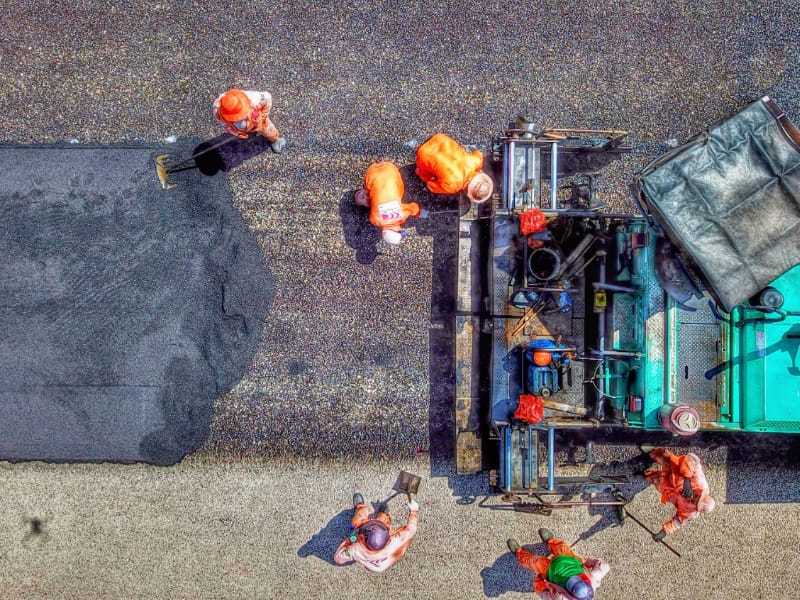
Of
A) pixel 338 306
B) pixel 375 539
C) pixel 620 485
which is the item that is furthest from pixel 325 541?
pixel 620 485

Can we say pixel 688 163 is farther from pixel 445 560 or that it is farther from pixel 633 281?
pixel 445 560

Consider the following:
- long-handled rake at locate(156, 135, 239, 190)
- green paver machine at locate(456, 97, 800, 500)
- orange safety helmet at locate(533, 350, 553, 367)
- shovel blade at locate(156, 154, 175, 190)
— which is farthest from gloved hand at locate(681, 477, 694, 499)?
shovel blade at locate(156, 154, 175, 190)

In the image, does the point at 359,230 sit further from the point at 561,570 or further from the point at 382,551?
the point at 561,570

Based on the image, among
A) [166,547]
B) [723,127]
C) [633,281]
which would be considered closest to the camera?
[723,127]

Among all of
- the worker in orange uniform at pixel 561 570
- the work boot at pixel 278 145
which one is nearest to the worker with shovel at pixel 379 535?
the worker in orange uniform at pixel 561 570

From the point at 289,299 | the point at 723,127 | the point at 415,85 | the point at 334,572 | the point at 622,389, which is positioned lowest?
the point at 334,572

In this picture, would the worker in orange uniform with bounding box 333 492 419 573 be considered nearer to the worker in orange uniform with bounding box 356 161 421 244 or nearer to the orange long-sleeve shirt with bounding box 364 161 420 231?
the worker in orange uniform with bounding box 356 161 421 244

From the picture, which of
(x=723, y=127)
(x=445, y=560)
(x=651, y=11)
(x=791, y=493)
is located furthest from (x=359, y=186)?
(x=791, y=493)
